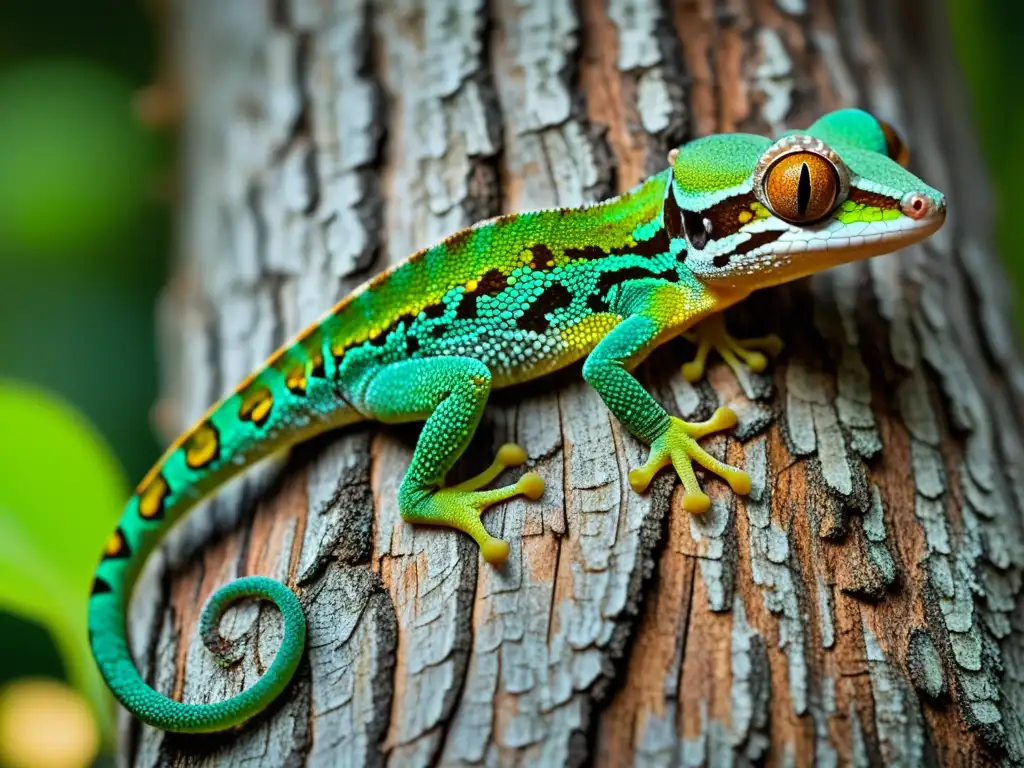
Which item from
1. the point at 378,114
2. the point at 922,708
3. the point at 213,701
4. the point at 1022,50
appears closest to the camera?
the point at 922,708

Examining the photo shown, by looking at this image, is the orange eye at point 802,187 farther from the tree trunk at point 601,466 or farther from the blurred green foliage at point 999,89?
the blurred green foliage at point 999,89

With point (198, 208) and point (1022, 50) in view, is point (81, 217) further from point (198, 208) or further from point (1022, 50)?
point (1022, 50)

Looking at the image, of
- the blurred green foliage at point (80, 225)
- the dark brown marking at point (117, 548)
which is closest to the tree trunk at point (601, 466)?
the dark brown marking at point (117, 548)

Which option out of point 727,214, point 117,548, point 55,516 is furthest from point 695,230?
point 55,516

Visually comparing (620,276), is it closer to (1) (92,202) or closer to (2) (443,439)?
(2) (443,439)

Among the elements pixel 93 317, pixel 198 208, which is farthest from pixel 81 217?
pixel 198 208

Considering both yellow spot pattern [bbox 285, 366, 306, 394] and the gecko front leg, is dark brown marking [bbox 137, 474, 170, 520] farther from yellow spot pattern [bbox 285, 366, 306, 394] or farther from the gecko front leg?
the gecko front leg
